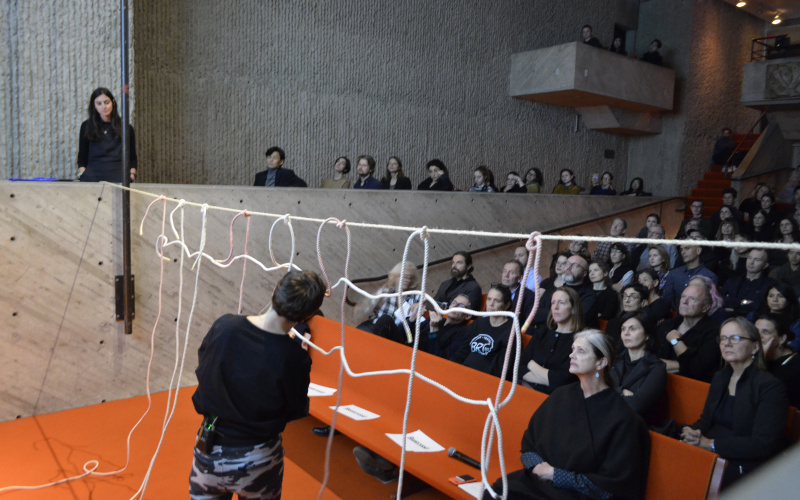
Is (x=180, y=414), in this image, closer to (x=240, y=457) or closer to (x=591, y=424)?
(x=240, y=457)

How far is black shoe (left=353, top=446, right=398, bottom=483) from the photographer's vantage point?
345 centimetres

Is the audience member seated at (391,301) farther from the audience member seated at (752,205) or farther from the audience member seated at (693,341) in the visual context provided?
the audience member seated at (752,205)

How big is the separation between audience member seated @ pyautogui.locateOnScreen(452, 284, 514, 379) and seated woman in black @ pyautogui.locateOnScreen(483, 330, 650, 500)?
0.99 meters

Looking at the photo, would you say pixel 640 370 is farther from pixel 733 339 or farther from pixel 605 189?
pixel 605 189

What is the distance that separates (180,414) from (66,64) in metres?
2.98

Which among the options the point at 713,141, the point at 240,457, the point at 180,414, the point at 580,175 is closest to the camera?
the point at 240,457

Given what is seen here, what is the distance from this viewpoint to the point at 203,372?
2.17 meters

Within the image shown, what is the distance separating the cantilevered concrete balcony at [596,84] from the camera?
952cm

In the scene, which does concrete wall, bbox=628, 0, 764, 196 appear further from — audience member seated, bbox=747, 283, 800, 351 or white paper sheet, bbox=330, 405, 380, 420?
white paper sheet, bbox=330, 405, 380, 420

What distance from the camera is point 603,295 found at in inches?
186

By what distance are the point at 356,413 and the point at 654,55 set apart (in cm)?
977

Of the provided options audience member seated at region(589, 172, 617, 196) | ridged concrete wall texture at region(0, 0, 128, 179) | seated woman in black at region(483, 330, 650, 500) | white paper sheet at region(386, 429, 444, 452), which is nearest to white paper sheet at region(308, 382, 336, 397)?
white paper sheet at region(386, 429, 444, 452)

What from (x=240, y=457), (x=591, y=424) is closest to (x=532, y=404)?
(x=591, y=424)

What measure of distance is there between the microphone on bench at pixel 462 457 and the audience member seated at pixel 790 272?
326 cm
